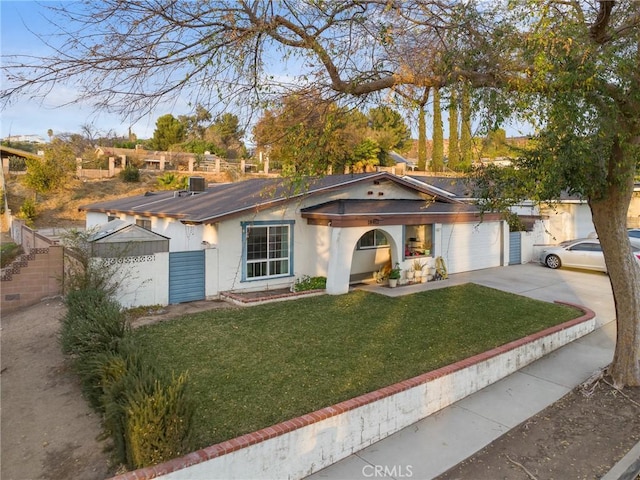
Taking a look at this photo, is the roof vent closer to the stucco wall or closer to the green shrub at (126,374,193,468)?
the stucco wall

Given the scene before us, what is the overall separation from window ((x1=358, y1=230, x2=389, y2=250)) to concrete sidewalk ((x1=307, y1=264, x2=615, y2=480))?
25.2ft

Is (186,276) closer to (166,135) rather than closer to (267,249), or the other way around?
(267,249)

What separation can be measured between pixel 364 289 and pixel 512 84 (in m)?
9.08

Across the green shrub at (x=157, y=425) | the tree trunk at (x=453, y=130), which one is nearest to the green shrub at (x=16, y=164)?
the tree trunk at (x=453, y=130)

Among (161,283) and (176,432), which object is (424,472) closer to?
(176,432)

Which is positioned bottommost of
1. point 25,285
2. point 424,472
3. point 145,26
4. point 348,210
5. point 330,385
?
point 424,472

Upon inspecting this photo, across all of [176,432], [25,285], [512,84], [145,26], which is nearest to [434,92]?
[512,84]

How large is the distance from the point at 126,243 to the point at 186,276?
204cm

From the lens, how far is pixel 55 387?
7.12 metres

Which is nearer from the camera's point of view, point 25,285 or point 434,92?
point 434,92

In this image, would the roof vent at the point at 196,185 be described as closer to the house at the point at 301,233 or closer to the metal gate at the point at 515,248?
the house at the point at 301,233

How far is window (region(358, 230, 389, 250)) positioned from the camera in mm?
16469

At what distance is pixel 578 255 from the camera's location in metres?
18.8

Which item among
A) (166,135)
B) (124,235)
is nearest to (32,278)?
(124,235)
